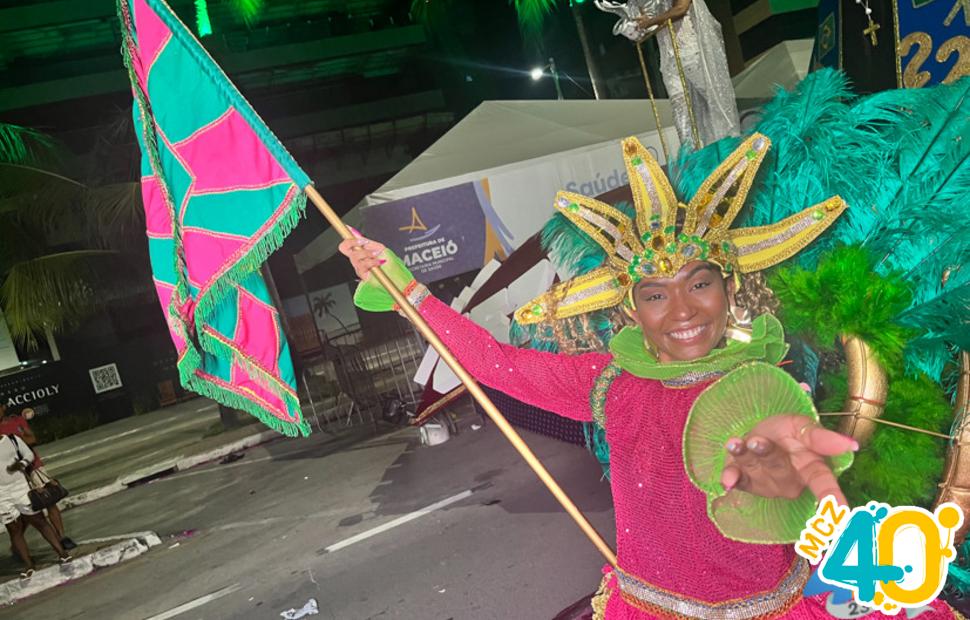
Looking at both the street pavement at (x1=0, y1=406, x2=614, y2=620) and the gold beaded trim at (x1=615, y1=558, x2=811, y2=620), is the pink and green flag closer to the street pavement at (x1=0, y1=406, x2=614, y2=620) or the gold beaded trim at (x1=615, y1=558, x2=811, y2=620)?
the gold beaded trim at (x1=615, y1=558, x2=811, y2=620)

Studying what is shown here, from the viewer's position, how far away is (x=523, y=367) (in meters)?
2.03

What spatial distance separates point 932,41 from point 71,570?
8470 millimetres

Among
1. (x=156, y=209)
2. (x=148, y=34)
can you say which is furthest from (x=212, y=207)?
(x=148, y=34)

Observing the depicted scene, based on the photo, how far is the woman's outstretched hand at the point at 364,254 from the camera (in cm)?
211

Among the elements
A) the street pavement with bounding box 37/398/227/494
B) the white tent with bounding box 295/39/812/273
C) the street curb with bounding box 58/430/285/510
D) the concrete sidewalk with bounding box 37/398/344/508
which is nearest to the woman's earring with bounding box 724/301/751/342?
the white tent with bounding box 295/39/812/273

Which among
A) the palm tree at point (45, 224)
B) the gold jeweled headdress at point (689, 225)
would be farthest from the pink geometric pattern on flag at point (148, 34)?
the palm tree at point (45, 224)

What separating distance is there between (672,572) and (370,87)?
23.5m

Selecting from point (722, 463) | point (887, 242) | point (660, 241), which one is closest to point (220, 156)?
point (660, 241)

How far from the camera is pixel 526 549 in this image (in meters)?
4.57

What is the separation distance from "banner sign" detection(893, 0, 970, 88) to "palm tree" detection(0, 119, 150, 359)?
10725 millimetres

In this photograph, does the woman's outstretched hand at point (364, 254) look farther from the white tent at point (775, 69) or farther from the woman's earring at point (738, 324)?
the white tent at point (775, 69)

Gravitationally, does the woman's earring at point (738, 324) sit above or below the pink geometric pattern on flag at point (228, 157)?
below

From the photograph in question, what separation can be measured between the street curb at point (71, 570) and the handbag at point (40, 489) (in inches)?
25.7

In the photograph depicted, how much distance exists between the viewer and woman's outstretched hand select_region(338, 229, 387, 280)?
6.92ft
